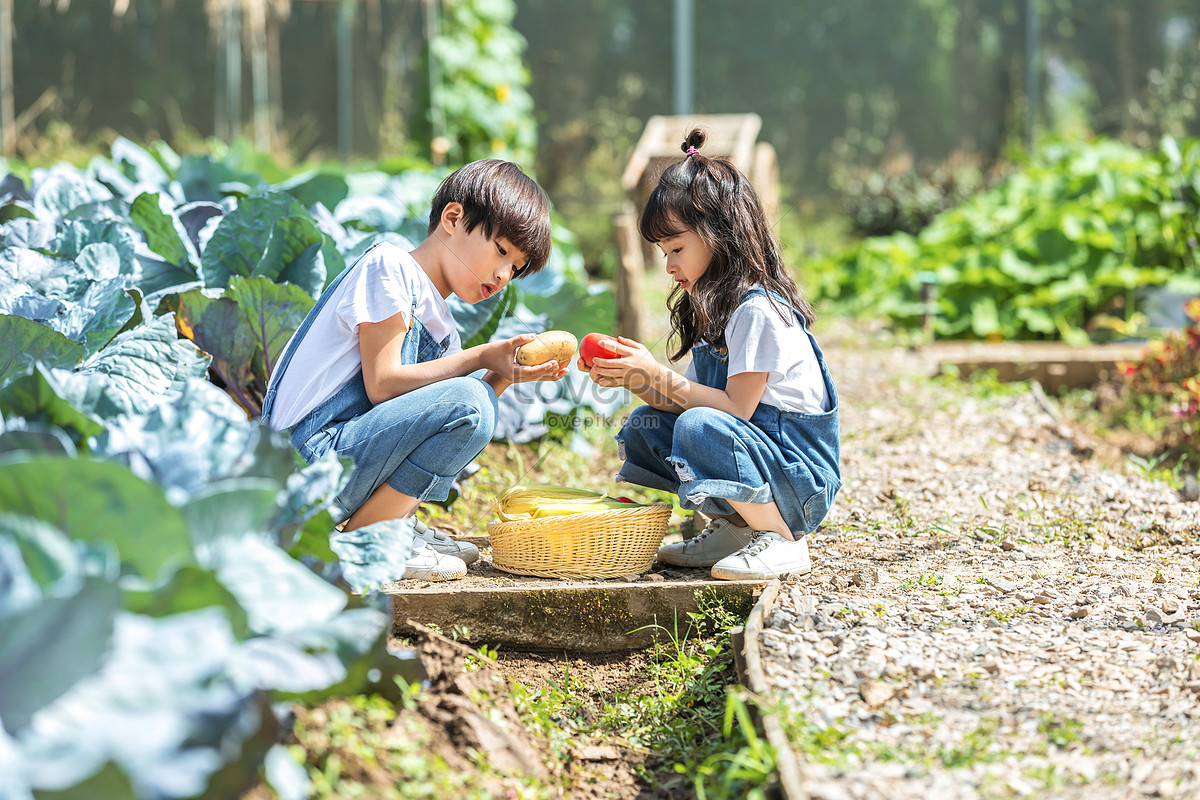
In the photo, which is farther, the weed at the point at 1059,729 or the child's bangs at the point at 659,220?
the child's bangs at the point at 659,220

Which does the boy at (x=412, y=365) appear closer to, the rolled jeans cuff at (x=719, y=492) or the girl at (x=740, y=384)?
the girl at (x=740, y=384)

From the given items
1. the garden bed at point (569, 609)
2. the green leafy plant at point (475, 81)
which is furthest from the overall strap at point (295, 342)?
the green leafy plant at point (475, 81)

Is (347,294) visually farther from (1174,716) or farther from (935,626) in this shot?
(1174,716)

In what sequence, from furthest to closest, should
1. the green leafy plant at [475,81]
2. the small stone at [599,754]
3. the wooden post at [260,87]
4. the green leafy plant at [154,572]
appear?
1. the wooden post at [260,87]
2. the green leafy plant at [475,81]
3. the small stone at [599,754]
4. the green leafy plant at [154,572]

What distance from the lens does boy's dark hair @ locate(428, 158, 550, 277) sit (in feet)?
6.63

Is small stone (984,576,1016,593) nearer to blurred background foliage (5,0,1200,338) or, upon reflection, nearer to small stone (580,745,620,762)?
small stone (580,745,620,762)

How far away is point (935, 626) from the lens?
176cm

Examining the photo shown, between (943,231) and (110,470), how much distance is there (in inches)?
238

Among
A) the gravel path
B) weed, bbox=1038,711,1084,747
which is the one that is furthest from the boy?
weed, bbox=1038,711,1084,747

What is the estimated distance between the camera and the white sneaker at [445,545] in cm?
216

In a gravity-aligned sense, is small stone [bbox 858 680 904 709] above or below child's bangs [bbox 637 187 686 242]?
below

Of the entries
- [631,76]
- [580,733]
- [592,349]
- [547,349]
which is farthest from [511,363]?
[631,76]

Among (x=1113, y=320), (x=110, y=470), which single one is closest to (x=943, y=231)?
A: (x=1113, y=320)

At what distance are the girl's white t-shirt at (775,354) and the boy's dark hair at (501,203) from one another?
0.45m
